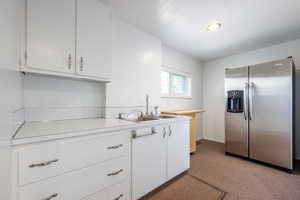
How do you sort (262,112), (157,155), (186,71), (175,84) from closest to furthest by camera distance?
(157,155), (262,112), (175,84), (186,71)

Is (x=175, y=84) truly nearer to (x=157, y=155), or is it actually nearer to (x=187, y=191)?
(x=157, y=155)

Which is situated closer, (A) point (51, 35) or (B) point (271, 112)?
(A) point (51, 35)

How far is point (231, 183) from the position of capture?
6.02 feet

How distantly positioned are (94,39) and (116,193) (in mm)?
1656

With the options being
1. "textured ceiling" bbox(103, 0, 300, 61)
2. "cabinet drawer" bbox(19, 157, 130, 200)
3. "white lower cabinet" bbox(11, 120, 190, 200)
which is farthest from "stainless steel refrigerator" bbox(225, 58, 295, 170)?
"cabinet drawer" bbox(19, 157, 130, 200)

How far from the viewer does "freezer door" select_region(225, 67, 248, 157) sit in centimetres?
252

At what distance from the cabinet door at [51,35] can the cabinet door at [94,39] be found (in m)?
0.08

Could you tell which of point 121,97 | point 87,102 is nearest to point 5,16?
point 87,102

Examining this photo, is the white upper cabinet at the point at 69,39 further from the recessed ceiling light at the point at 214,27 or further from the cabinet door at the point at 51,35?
the recessed ceiling light at the point at 214,27

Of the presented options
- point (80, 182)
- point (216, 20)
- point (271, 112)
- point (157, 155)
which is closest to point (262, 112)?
point (271, 112)

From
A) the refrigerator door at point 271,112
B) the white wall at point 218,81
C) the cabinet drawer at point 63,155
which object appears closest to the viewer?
the cabinet drawer at point 63,155

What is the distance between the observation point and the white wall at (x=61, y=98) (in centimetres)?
138

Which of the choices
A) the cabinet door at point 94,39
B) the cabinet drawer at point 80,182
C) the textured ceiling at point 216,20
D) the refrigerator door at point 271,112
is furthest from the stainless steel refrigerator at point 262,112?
the cabinet door at point 94,39

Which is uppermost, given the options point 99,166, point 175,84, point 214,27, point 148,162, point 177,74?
point 214,27
